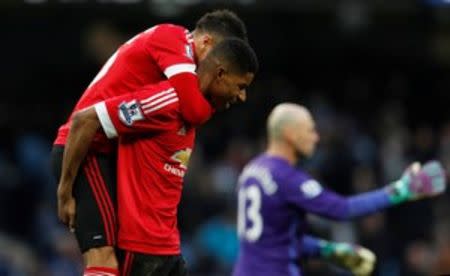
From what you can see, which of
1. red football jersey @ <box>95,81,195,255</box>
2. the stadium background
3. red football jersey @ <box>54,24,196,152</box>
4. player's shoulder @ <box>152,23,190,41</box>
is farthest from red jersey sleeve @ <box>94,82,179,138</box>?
the stadium background

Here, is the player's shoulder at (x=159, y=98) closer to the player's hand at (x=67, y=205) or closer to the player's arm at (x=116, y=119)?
the player's arm at (x=116, y=119)

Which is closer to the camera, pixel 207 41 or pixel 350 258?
pixel 207 41

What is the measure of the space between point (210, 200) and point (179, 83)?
22.6ft

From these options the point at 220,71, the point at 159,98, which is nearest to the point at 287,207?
the point at 220,71

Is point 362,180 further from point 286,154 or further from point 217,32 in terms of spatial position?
point 217,32

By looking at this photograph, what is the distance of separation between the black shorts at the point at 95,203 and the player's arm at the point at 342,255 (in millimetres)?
2529

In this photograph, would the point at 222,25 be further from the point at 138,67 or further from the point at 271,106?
the point at 271,106

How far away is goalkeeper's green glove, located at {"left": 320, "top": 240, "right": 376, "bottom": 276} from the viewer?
792cm

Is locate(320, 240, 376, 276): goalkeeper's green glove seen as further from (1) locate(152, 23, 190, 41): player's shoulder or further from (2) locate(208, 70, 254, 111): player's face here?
(1) locate(152, 23, 190, 41): player's shoulder

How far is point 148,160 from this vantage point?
225 inches

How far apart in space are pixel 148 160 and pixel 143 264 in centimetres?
45

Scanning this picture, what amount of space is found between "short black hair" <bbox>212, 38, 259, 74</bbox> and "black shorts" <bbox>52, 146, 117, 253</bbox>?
0.67 meters

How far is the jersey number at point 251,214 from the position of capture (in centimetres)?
808

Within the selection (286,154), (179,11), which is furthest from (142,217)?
(179,11)
